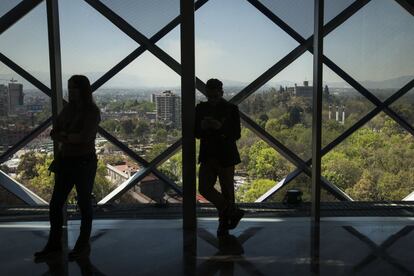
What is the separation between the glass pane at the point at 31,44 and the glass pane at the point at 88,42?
209 millimetres

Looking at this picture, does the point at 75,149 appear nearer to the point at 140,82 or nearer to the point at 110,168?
the point at 110,168

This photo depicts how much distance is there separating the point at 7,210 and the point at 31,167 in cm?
55

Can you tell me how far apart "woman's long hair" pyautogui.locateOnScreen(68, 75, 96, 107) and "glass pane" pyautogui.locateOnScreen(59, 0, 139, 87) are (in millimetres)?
1493

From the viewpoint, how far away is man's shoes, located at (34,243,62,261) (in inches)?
153

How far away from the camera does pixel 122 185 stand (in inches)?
214

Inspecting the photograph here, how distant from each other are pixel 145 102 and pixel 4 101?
1585 mm

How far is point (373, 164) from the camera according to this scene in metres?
5.37

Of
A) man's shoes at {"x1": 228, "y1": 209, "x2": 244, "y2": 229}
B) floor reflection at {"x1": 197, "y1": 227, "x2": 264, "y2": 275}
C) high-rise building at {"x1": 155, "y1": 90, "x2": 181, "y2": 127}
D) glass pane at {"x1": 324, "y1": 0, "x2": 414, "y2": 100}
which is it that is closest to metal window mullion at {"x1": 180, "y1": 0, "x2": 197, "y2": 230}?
floor reflection at {"x1": 197, "y1": 227, "x2": 264, "y2": 275}

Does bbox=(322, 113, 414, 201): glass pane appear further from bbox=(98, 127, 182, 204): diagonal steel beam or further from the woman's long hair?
the woman's long hair

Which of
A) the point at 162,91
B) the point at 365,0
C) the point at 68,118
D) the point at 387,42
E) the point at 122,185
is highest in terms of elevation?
the point at 365,0

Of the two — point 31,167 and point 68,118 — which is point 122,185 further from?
point 68,118

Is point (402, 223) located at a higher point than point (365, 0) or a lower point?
lower

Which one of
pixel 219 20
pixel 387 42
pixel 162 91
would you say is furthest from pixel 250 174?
pixel 387 42

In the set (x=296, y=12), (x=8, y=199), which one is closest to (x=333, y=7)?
(x=296, y=12)
